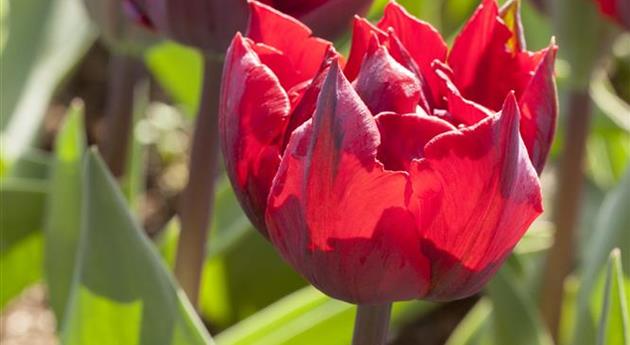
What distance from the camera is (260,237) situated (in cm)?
111

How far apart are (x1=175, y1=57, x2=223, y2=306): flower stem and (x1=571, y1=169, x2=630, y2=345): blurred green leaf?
9.7 inches

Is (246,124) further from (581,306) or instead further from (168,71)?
(168,71)

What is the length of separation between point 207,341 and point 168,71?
1.93ft

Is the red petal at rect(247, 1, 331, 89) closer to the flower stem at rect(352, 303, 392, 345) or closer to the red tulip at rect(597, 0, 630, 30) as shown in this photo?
the flower stem at rect(352, 303, 392, 345)

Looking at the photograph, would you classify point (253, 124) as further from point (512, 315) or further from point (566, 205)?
point (566, 205)

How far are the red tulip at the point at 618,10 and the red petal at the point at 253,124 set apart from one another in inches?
11.1

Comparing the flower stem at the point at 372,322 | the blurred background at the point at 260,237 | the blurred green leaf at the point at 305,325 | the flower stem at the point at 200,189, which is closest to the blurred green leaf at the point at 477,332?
the blurred background at the point at 260,237

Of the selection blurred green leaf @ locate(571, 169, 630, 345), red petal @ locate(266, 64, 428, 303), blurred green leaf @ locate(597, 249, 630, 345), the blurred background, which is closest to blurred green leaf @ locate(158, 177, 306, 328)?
the blurred background

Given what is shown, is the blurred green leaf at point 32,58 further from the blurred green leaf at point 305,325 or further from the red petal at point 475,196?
the red petal at point 475,196

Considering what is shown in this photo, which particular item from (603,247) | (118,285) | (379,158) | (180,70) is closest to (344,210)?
(379,158)

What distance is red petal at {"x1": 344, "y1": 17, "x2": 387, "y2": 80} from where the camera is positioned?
0.59 m

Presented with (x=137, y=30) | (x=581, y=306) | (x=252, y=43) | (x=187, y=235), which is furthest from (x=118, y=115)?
(x=252, y=43)

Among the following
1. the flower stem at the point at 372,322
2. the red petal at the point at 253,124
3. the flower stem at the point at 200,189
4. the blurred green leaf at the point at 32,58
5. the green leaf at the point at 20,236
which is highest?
the red petal at the point at 253,124

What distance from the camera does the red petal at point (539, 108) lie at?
1.87ft
